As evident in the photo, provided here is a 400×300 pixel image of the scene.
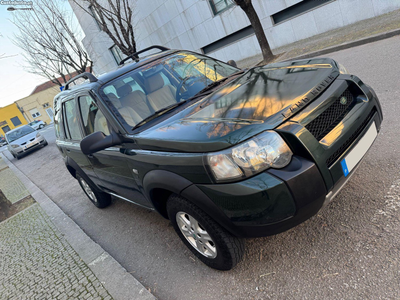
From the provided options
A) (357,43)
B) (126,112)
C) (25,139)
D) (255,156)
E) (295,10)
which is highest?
(295,10)

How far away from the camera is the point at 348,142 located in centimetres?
212

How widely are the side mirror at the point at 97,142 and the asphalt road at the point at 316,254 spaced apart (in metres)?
1.32

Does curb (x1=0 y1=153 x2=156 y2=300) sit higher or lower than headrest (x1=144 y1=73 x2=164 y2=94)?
lower

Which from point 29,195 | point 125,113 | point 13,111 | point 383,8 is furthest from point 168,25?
point 13,111

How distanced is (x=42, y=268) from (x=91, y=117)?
2.01m

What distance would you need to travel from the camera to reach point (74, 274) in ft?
10.5

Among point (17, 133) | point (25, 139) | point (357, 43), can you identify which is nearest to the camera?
point (357, 43)

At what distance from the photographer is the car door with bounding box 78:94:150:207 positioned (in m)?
2.89

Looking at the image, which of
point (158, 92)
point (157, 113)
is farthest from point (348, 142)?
point (158, 92)

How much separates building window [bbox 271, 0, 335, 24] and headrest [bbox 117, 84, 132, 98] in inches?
462

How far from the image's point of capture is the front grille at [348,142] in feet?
6.38

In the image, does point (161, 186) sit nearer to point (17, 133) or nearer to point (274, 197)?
point (274, 197)

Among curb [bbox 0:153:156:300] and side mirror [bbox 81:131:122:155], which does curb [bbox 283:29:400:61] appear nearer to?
side mirror [bbox 81:131:122:155]

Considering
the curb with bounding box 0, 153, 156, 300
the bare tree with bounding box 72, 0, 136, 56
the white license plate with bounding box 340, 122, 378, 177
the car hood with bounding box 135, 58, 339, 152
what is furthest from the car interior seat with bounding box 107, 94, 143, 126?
the bare tree with bounding box 72, 0, 136, 56
